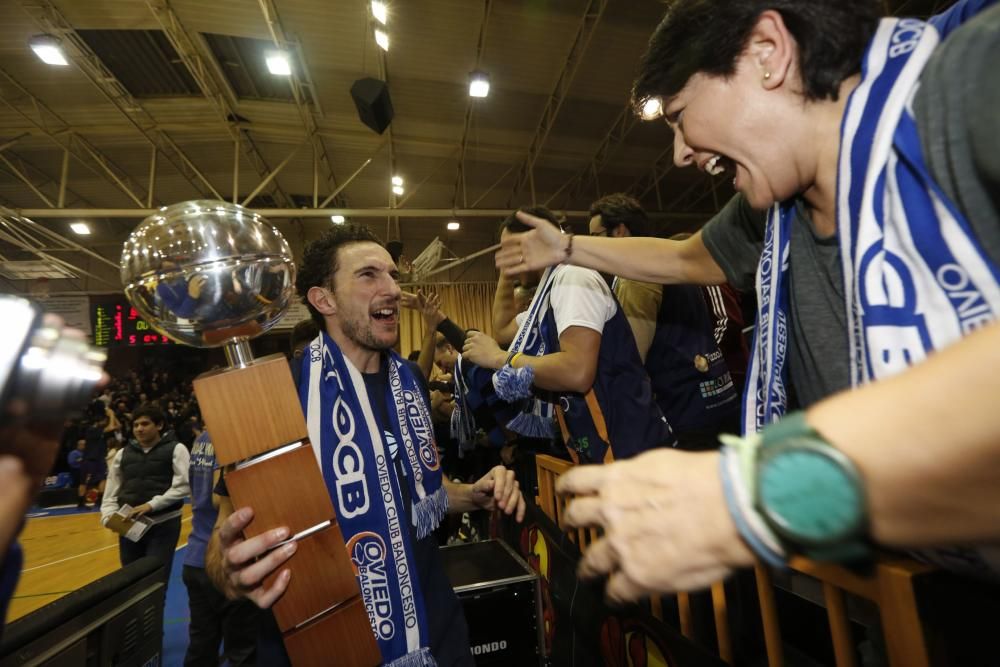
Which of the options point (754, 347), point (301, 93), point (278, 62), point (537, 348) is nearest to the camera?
point (754, 347)

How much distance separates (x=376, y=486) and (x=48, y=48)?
8.19 metres

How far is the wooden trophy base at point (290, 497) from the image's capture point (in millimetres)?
906

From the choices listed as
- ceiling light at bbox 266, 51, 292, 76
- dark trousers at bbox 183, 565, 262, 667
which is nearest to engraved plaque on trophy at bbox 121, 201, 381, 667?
dark trousers at bbox 183, 565, 262, 667

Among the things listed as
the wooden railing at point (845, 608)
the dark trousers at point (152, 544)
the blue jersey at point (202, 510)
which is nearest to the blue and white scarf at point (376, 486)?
the wooden railing at point (845, 608)

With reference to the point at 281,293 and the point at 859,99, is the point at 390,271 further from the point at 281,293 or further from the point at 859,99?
the point at 859,99

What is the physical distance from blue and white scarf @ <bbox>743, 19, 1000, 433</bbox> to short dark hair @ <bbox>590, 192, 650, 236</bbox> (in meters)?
1.62

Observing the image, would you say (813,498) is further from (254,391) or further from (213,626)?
(213,626)

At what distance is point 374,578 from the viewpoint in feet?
5.01

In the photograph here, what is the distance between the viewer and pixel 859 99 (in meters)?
0.85

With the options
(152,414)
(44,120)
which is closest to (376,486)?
(152,414)

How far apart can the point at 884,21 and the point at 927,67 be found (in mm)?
309

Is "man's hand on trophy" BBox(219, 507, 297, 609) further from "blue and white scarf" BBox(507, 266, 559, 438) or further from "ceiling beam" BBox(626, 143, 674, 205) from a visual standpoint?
"ceiling beam" BBox(626, 143, 674, 205)

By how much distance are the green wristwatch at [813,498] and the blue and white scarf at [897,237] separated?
0.42 meters

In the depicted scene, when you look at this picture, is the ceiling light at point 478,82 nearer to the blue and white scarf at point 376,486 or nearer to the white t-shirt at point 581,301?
the white t-shirt at point 581,301
